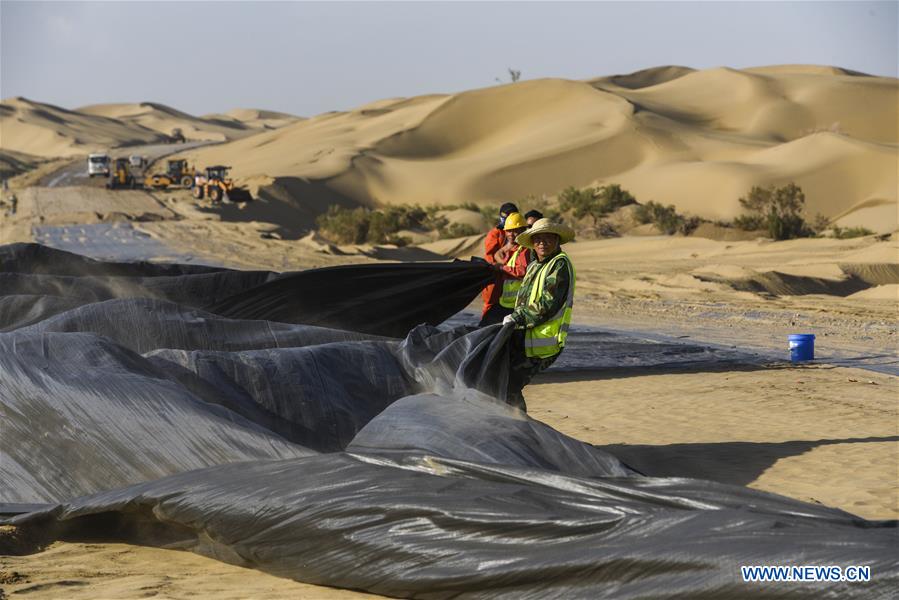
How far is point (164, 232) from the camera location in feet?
99.3

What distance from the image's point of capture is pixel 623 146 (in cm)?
5816

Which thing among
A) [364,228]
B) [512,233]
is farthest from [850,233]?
[512,233]

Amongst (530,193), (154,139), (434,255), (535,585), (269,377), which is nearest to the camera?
(535,585)

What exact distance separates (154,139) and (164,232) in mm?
77622

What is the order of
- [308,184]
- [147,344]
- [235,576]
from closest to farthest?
1. [235,576]
2. [147,344]
3. [308,184]

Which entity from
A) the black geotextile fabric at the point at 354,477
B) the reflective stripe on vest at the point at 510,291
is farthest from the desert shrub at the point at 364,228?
the black geotextile fabric at the point at 354,477

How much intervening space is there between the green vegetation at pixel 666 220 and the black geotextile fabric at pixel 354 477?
84.2ft

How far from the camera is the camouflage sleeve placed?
7297 millimetres

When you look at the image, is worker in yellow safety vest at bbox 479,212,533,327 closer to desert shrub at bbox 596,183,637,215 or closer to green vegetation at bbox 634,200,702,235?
green vegetation at bbox 634,200,702,235

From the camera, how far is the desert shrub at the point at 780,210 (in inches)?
1282

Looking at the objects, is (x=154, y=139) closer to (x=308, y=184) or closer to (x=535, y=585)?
(x=308, y=184)

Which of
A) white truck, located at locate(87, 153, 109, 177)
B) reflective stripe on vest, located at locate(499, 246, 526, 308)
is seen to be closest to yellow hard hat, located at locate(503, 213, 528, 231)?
reflective stripe on vest, located at locate(499, 246, 526, 308)

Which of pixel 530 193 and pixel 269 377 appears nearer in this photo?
pixel 269 377

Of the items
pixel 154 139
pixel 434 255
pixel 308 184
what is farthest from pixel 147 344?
pixel 154 139
